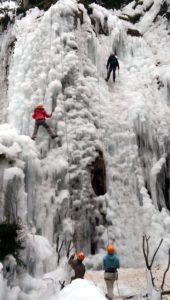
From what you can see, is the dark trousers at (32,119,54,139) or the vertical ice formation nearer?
the vertical ice formation

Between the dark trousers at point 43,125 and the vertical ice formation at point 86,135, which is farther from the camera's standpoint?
the dark trousers at point 43,125

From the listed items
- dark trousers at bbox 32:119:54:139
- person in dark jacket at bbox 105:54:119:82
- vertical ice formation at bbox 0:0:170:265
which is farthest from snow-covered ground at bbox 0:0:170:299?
person in dark jacket at bbox 105:54:119:82

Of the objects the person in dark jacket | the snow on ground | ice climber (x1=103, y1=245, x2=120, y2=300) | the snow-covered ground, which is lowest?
the snow on ground

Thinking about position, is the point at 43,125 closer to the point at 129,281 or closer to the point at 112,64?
the point at 112,64

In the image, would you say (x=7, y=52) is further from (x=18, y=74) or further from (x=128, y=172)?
(x=128, y=172)

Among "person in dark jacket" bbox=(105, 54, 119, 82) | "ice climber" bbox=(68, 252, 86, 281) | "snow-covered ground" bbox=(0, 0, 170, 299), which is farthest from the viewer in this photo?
"person in dark jacket" bbox=(105, 54, 119, 82)

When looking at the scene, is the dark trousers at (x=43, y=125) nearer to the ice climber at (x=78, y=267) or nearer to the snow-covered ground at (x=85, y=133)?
the snow-covered ground at (x=85, y=133)

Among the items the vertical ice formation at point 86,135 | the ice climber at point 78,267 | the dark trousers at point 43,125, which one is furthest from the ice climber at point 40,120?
the ice climber at point 78,267

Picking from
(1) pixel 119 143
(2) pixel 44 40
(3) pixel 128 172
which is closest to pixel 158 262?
(3) pixel 128 172

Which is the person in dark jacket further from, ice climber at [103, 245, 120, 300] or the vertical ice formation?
ice climber at [103, 245, 120, 300]

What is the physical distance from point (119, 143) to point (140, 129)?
85 centimetres

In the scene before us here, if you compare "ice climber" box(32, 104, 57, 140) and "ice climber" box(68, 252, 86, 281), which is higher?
"ice climber" box(32, 104, 57, 140)

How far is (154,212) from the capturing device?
1226 centimetres

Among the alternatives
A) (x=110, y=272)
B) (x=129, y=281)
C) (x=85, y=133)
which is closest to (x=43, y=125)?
(x=85, y=133)
